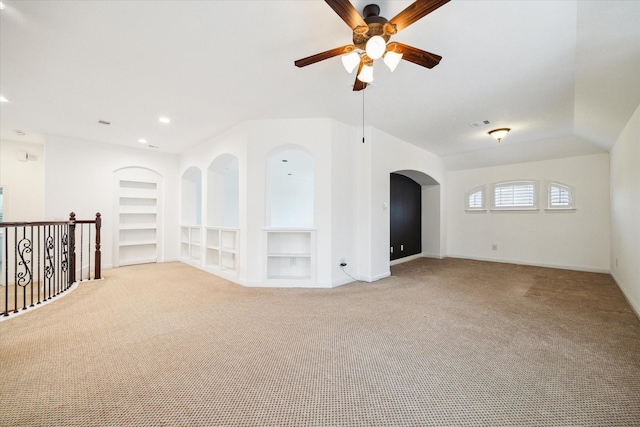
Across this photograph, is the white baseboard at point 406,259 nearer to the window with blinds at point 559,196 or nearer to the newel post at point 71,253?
the window with blinds at point 559,196

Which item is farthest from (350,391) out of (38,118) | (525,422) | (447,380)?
(38,118)

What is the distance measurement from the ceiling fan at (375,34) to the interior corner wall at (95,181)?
5.75m

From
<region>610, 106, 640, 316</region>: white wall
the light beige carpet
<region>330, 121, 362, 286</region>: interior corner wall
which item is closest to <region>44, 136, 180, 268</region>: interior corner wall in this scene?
the light beige carpet

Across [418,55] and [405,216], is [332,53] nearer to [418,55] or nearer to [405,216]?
[418,55]

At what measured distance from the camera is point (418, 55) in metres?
2.06

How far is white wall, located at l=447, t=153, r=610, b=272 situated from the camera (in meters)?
5.24

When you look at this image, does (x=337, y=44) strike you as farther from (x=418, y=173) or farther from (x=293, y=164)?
(x=293, y=164)

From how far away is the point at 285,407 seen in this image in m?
1.58

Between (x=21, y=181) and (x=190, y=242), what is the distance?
11.6ft

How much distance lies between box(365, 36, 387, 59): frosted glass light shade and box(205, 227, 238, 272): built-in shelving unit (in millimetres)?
3527

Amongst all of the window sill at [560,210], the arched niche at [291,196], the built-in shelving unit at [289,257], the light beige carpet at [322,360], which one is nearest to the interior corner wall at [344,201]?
the built-in shelving unit at [289,257]

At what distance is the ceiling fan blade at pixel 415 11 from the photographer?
5.12ft

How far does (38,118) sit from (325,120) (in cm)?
472

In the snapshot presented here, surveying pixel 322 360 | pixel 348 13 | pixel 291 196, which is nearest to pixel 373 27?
pixel 348 13
